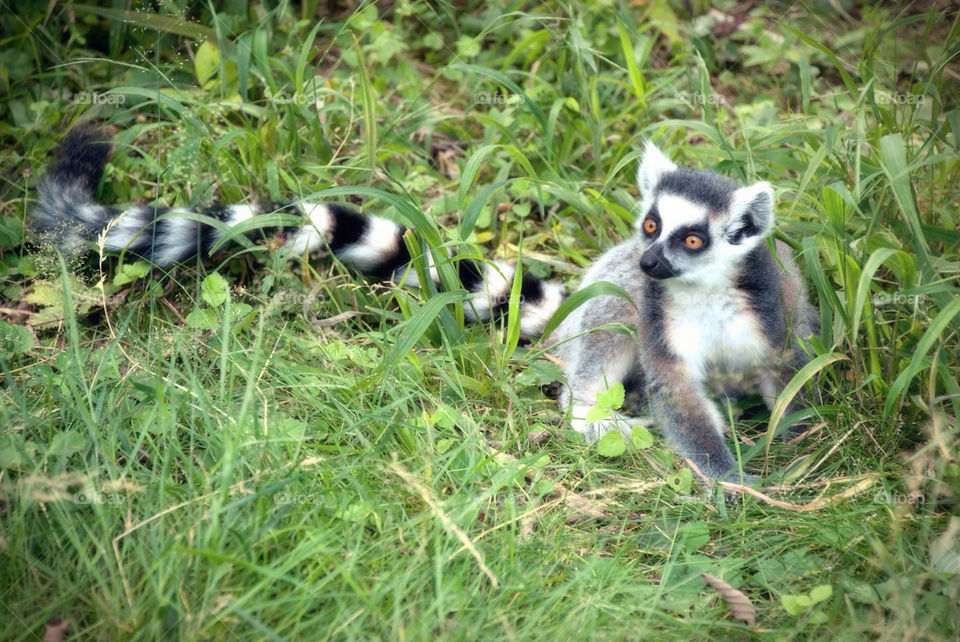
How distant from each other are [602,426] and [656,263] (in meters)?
0.67

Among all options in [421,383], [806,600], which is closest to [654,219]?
[421,383]

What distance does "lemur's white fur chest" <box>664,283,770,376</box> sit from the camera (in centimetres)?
270

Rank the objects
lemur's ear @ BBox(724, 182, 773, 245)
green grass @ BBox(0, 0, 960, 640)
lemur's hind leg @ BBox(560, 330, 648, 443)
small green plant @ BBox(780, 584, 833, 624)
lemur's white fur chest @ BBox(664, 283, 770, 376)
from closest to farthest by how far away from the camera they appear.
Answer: green grass @ BBox(0, 0, 960, 640) < small green plant @ BBox(780, 584, 833, 624) < lemur's ear @ BBox(724, 182, 773, 245) < lemur's white fur chest @ BBox(664, 283, 770, 376) < lemur's hind leg @ BBox(560, 330, 648, 443)

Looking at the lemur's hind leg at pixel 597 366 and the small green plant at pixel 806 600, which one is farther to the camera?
the lemur's hind leg at pixel 597 366

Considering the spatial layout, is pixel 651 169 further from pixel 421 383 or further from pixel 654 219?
pixel 421 383

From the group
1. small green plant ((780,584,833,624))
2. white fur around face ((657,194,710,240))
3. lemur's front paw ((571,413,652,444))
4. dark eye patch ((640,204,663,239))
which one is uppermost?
white fur around face ((657,194,710,240))

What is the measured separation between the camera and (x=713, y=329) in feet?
8.92

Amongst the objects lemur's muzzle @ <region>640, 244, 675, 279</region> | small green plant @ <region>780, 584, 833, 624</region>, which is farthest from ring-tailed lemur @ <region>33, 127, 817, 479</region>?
small green plant @ <region>780, 584, 833, 624</region>

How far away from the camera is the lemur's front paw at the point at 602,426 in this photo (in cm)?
278

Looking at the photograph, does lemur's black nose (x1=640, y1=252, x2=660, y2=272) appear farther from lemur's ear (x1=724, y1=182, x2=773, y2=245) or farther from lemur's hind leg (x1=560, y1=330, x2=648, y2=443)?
lemur's hind leg (x1=560, y1=330, x2=648, y2=443)

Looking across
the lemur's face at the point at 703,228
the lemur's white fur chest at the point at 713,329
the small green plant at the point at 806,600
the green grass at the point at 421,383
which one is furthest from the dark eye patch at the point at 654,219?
the small green plant at the point at 806,600

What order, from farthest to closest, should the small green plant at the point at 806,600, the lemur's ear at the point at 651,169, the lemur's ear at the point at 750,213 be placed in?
the lemur's ear at the point at 651,169 < the lemur's ear at the point at 750,213 < the small green plant at the point at 806,600

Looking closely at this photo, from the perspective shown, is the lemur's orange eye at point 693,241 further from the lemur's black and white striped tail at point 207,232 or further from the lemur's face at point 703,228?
the lemur's black and white striped tail at point 207,232

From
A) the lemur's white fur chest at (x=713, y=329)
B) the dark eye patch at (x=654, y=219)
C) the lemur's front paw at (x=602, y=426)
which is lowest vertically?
the lemur's front paw at (x=602, y=426)
